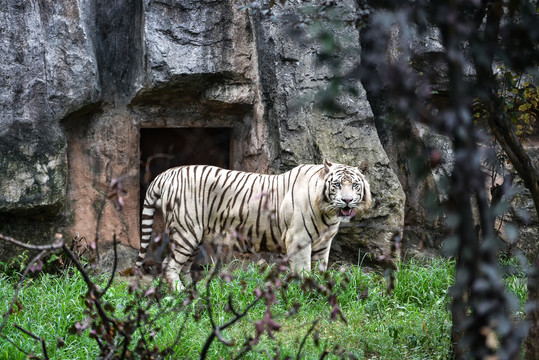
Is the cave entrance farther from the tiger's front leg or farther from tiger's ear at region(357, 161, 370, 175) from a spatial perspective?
Result: tiger's ear at region(357, 161, 370, 175)

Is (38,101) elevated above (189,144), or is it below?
above

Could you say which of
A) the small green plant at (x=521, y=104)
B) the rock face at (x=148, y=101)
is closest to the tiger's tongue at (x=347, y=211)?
the rock face at (x=148, y=101)

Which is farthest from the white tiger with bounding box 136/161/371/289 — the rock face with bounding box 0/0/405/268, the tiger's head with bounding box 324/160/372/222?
the rock face with bounding box 0/0/405/268

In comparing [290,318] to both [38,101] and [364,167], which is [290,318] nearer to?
[364,167]

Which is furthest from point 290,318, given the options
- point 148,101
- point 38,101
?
point 38,101

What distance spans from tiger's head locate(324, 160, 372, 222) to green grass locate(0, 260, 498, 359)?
0.59 meters

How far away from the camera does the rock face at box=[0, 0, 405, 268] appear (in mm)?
6605

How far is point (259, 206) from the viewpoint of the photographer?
6.72 metres

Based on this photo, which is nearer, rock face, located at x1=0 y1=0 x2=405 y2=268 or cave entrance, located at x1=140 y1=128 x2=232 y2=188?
rock face, located at x1=0 y1=0 x2=405 y2=268

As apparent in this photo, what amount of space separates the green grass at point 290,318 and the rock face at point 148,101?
93cm

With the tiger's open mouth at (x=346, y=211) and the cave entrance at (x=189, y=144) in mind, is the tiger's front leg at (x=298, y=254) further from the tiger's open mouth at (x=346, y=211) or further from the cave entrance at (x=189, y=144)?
the cave entrance at (x=189, y=144)

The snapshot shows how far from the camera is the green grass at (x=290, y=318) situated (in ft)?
14.4

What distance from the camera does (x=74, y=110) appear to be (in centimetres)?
674

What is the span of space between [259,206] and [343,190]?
0.95m
